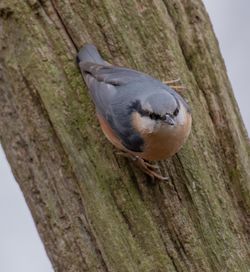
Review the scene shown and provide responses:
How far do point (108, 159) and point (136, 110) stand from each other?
0.90 ft

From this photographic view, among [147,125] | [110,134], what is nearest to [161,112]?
[147,125]

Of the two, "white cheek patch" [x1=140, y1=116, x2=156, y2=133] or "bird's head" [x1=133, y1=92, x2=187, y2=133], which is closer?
"bird's head" [x1=133, y1=92, x2=187, y2=133]

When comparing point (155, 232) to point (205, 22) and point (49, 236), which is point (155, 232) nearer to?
point (49, 236)

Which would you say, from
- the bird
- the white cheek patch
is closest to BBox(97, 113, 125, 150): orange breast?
the bird

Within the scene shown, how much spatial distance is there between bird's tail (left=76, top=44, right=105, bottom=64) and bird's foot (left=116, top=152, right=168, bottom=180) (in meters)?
0.47

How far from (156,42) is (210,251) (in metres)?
1.06

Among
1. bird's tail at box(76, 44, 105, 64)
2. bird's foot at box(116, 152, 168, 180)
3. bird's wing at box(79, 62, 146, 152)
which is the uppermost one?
bird's tail at box(76, 44, 105, 64)

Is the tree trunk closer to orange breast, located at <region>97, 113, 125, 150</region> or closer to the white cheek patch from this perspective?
orange breast, located at <region>97, 113, 125, 150</region>

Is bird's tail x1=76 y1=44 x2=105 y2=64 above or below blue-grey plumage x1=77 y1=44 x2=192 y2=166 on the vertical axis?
above

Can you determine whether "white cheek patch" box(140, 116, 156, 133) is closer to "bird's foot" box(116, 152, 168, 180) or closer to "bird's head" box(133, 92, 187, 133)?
"bird's head" box(133, 92, 187, 133)

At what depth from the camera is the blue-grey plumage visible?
3.45m

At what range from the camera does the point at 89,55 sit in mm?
3490

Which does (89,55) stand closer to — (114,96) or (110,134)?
(114,96)

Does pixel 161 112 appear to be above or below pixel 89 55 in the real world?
below
